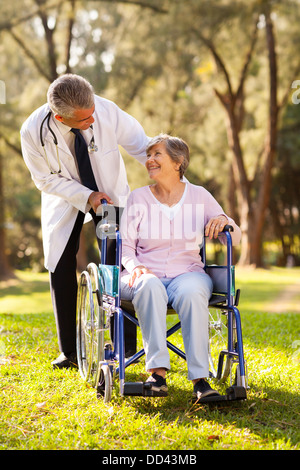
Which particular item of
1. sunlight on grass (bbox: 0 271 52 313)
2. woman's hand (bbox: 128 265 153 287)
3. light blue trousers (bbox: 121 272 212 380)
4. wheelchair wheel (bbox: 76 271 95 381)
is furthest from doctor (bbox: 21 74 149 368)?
sunlight on grass (bbox: 0 271 52 313)

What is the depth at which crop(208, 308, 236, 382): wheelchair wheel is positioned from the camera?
8.79 ft

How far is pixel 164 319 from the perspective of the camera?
93.0 inches

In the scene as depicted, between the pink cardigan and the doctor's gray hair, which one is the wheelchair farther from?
the doctor's gray hair

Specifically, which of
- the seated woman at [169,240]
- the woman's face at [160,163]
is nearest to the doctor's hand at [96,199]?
the seated woman at [169,240]

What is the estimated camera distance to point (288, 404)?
8.18 feet

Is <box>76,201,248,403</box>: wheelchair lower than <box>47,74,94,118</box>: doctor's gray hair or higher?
lower

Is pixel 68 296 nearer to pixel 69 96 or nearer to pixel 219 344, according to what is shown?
pixel 219 344

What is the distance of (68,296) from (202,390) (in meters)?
1.10

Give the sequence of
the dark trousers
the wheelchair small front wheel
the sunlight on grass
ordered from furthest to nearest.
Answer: the sunlight on grass → the dark trousers → the wheelchair small front wheel

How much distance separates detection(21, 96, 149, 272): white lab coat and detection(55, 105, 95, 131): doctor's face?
184mm

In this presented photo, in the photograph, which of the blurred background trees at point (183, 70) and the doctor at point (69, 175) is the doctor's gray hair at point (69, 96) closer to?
the doctor at point (69, 175)

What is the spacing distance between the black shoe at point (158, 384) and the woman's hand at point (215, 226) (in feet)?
2.23

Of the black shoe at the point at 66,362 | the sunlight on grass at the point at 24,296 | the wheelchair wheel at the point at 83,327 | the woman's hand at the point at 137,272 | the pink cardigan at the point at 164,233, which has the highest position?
the pink cardigan at the point at 164,233

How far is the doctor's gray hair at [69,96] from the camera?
257 cm
